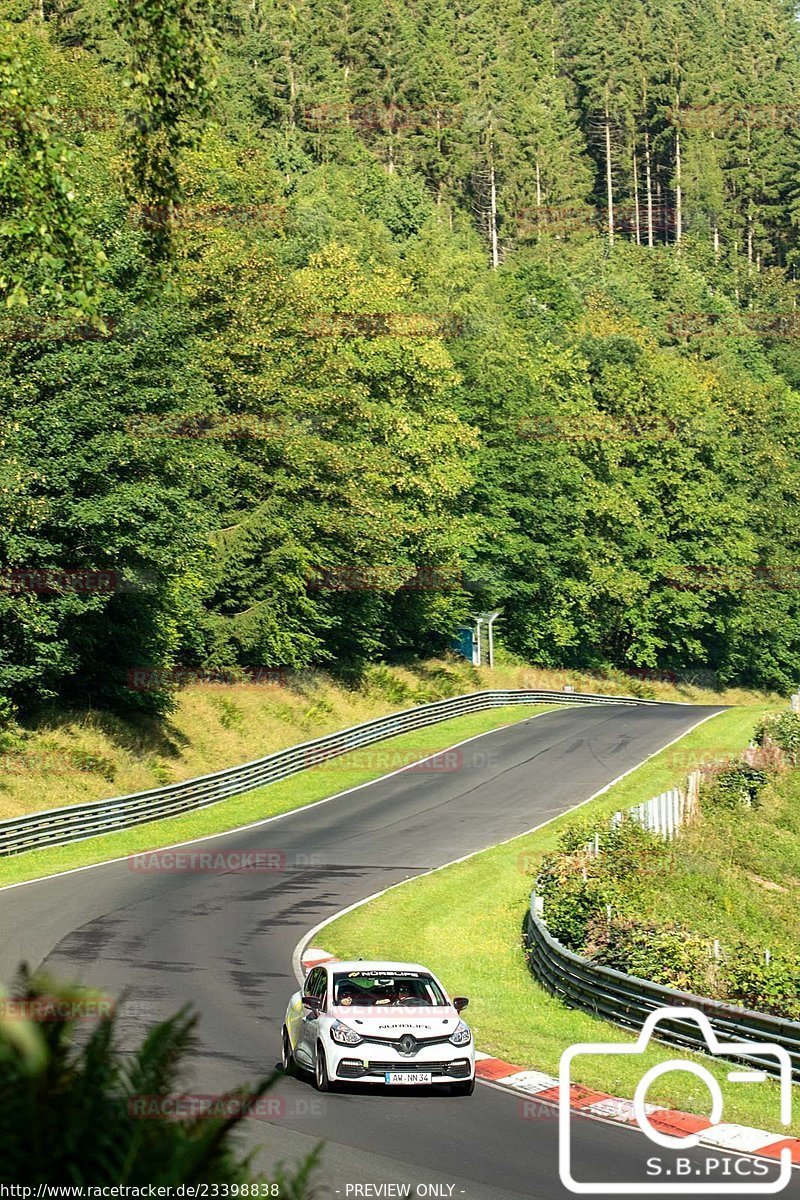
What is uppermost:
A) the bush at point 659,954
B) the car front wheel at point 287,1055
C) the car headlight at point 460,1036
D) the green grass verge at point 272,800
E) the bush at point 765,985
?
the car headlight at point 460,1036

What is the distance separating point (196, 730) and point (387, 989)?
36.5m

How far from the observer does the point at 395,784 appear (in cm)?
5062

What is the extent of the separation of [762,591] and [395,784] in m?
54.5

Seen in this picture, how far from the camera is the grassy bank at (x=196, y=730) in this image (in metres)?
44.0

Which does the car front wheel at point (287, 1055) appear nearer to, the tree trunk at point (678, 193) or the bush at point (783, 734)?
the bush at point (783, 734)

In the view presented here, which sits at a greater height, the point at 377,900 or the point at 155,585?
the point at 155,585

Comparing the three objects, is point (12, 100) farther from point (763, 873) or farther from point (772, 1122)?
point (763, 873)

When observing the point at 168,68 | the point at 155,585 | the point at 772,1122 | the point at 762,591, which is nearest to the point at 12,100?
the point at 168,68

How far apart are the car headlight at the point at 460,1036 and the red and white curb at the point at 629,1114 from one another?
2.82 feet

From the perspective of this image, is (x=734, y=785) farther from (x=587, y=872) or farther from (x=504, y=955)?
(x=504, y=955)

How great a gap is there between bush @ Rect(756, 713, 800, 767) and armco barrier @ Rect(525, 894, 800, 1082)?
1079 inches

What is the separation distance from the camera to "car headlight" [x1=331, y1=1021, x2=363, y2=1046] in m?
16.1

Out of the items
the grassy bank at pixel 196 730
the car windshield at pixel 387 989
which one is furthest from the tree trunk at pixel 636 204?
the car windshield at pixel 387 989

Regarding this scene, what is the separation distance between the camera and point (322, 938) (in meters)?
27.9
